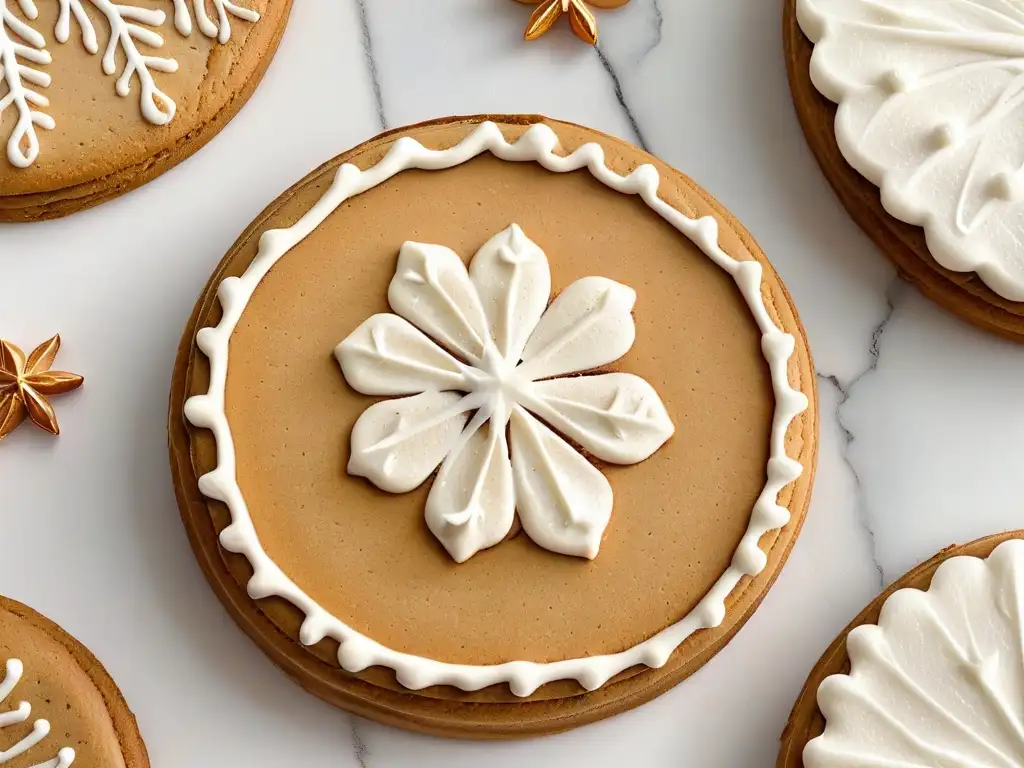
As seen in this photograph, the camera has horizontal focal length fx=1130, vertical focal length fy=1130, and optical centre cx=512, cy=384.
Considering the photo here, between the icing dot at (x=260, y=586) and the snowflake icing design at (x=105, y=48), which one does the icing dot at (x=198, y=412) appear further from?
the snowflake icing design at (x=105, y=48)

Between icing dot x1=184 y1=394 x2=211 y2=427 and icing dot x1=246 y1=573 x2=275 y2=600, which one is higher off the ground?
icing dot x1=184 y1=394 x2=211 y2=427

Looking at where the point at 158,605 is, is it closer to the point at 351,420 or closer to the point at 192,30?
the point at 351,420

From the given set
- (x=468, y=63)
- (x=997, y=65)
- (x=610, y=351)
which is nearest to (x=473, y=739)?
(x=610, y=351)

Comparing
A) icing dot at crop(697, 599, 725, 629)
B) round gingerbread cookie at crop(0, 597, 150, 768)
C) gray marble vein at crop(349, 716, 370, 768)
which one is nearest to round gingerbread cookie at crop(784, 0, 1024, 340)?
icing dot at crop(697, 599, 725, 629)

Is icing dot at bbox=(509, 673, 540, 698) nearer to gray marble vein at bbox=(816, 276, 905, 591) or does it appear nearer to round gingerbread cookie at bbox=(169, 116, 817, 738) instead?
round gingerbread cookie at bbox=(169, 116, 817, 738)

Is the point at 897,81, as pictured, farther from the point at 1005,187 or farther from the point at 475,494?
the point at 475,494

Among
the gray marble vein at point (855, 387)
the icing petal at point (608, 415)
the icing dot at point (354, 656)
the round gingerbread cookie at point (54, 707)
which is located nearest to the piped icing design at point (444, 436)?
the icing dot at point (354, 656)
